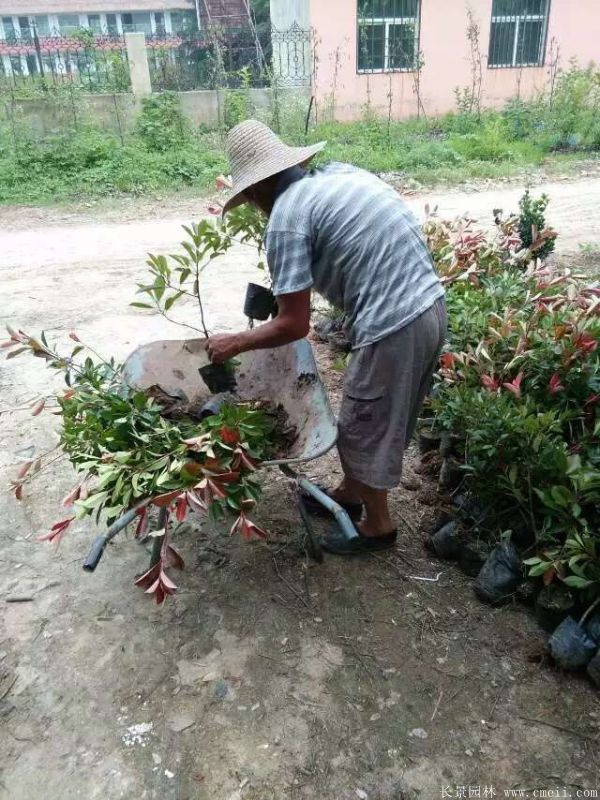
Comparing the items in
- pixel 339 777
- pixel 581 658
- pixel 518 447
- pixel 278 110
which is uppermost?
pixel 278 110

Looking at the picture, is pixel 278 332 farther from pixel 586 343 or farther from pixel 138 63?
pixel 138 63

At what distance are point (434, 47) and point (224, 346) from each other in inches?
485

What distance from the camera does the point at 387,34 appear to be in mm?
12281

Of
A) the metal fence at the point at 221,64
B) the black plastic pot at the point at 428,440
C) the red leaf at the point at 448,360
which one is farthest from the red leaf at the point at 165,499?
the metal fence at the point at 221,64

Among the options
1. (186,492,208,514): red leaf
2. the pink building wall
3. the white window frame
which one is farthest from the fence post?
(186,492,208,514): red leaf

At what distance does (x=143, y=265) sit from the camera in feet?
20.6

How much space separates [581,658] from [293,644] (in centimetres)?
94

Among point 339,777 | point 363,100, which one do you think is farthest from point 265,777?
point 363,100

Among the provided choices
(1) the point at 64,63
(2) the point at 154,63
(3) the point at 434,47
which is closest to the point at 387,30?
(3) the point at 434,47

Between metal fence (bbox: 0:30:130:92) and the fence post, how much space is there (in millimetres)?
123

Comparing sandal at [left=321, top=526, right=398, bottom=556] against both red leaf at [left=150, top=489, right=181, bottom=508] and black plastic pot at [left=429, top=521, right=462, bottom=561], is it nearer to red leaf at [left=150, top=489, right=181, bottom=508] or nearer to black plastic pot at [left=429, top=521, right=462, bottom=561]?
black plastic pot at [left=429, top=521, right=462, bottom=561]

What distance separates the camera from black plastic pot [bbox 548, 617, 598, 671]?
200 centimetres

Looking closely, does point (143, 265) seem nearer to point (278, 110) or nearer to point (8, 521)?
point (8, 521)

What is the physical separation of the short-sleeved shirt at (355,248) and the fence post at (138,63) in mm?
10434
